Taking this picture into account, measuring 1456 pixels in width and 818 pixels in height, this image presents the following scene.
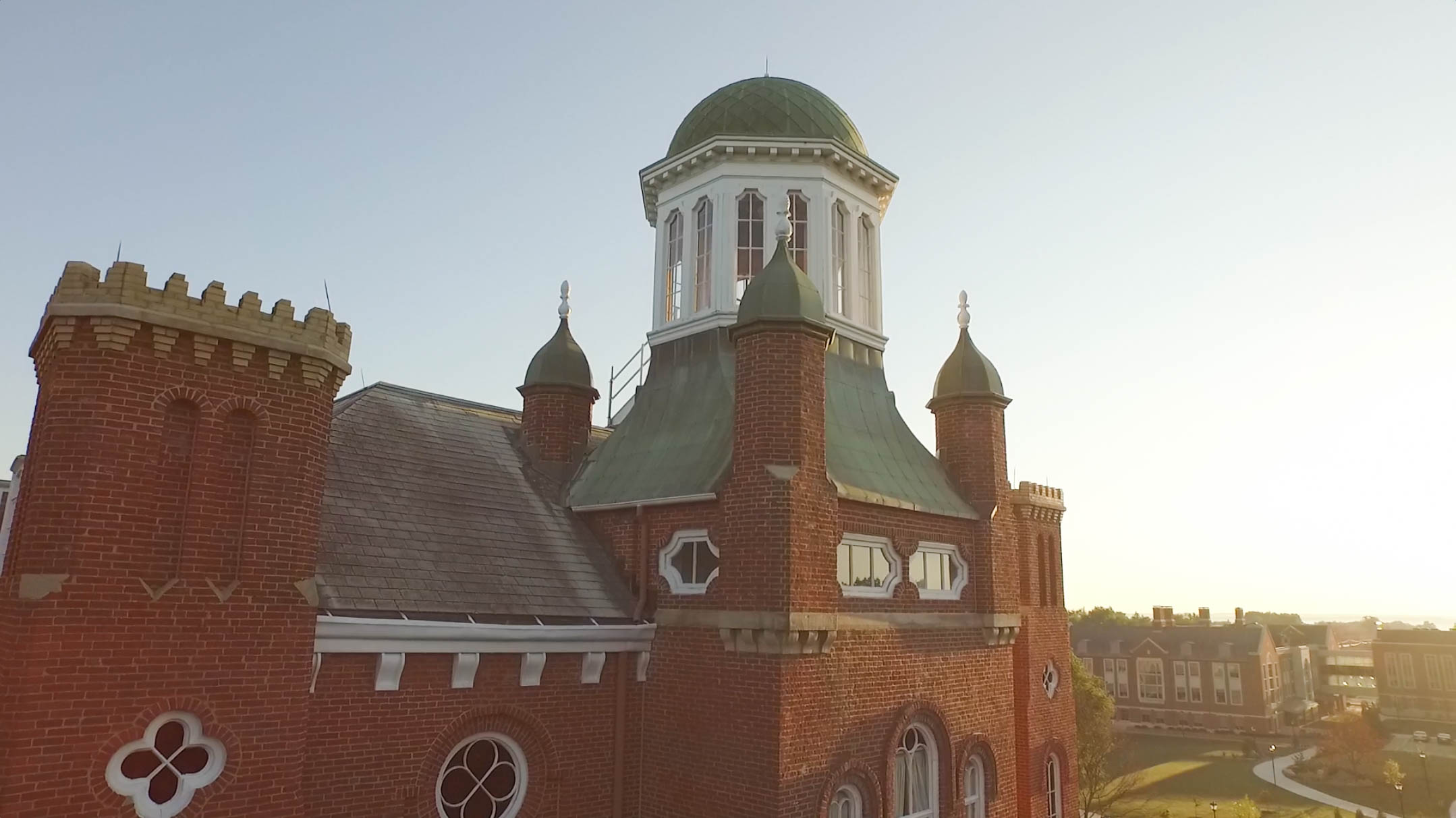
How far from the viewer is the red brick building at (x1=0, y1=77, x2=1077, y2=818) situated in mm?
9781

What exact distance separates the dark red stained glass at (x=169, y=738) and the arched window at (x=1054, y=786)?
2103 centimetres

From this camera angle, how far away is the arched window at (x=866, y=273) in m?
20.0

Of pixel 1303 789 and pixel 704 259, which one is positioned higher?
pixel 704 259

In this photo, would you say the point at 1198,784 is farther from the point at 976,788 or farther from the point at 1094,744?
the point at 976,788

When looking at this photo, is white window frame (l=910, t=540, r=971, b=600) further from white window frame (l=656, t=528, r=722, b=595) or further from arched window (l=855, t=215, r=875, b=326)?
arched window (l=855, t=215, r=875, b=326)

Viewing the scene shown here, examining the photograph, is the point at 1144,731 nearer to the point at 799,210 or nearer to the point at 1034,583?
the point at 1034,583

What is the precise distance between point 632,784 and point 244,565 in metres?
7.30

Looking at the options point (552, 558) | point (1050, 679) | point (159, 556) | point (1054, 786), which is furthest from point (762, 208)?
point (1054, 786)

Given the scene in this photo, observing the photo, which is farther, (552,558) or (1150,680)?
(1150,680)

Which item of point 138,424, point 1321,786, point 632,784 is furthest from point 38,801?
point 1321,786

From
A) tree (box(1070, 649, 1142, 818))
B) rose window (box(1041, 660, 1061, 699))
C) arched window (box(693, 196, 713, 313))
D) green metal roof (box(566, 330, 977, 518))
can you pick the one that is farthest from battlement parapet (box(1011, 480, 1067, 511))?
tree (box(1070, 649, 1142, 818))

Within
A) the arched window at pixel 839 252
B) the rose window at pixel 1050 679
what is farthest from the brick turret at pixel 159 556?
the rose window at pixel 1050 679

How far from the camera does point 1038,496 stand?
2620 cm

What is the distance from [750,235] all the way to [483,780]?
40.9 ft
